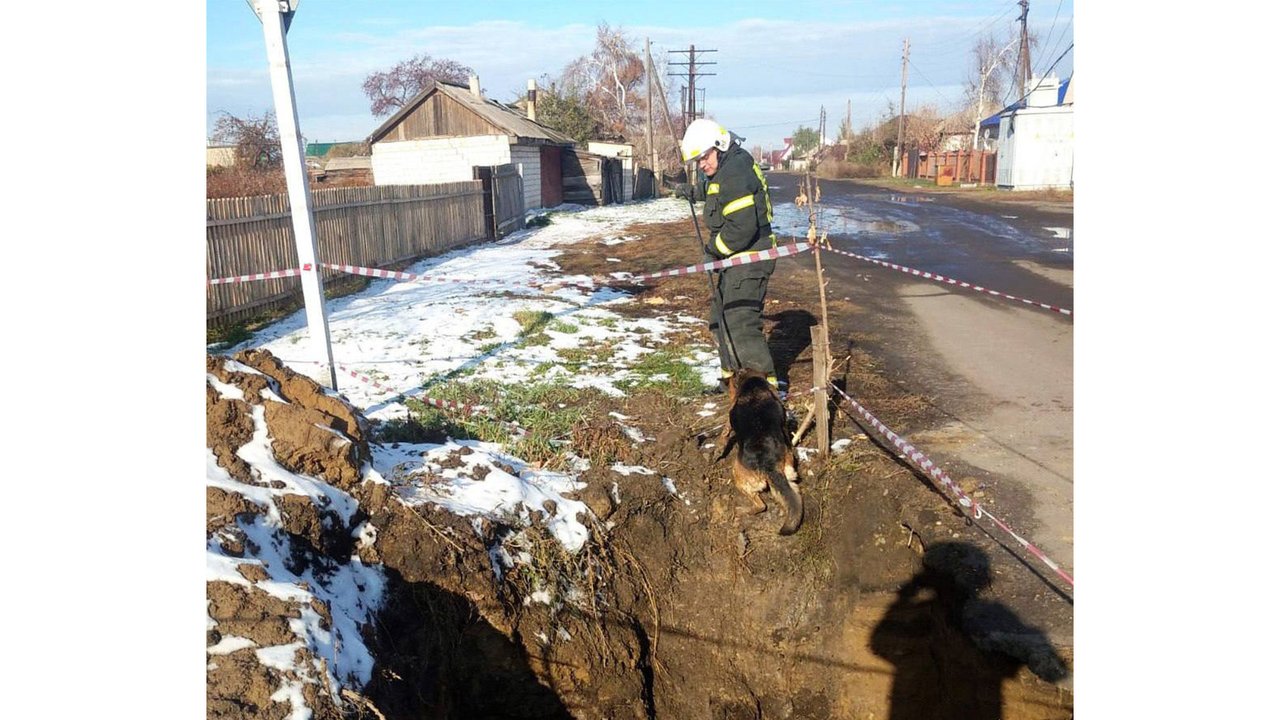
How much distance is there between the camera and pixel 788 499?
5258 mm

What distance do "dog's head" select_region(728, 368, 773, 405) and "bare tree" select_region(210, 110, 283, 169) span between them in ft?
89.8

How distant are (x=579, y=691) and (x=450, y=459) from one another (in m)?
1.63

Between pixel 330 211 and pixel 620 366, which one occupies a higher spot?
pixel 330 211

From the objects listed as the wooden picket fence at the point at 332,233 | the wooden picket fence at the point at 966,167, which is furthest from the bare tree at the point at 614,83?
the wooden picket fence at the point at 332,233

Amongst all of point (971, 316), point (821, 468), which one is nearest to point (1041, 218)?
point (971, 316)

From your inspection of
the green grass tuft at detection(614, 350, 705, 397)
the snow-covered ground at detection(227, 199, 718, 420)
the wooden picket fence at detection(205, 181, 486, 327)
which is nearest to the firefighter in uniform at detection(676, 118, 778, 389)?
the green grass tuft at detection(614, 350, 705, 397)

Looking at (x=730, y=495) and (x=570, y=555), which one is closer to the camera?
(x=570, y=555)

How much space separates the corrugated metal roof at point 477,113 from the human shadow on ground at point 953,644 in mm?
26375

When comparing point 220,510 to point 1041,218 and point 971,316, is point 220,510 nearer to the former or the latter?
point 971,316

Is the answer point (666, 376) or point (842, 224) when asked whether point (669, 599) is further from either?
point (842, 224)

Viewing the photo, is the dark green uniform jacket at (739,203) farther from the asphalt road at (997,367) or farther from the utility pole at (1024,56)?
the utility pole at (1024,56)

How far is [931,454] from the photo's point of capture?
5871 millimetres

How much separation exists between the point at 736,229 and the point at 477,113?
2462 cm

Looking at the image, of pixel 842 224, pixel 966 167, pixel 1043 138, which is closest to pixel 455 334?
pixel 842 224
